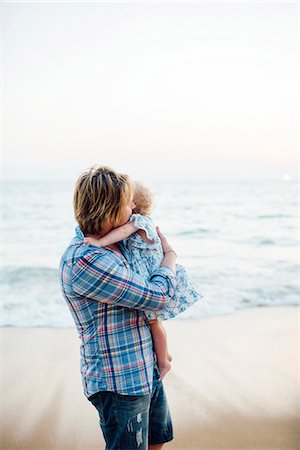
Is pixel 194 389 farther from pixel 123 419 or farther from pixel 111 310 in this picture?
pixel 111 310

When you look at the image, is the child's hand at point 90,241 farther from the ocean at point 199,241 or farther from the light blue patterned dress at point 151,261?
the ocean at point 199,241

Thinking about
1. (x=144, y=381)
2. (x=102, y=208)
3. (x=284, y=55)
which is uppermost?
(x=284, y=55)

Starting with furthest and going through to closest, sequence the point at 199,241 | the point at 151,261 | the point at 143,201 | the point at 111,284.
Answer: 1. the point at 199,241
2. the point at 143,201
3. the point at 151,261
4. the point at 111,284

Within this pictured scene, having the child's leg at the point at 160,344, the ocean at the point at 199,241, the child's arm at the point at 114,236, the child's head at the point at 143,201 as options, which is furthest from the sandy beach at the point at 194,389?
the child's arm at the point at 114,236

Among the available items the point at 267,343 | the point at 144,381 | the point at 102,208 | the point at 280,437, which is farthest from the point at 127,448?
the point at 267,343

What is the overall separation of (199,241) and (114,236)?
868cm

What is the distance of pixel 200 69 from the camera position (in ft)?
23.1

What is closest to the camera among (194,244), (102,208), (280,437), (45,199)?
(102,208)

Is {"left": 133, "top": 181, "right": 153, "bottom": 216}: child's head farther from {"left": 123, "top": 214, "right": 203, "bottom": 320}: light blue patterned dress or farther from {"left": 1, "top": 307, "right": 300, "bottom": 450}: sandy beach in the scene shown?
{"left": 1, "top": 307, "right": 300, "bottom": 450}: sandy beach

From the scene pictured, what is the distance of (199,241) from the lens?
10016mm

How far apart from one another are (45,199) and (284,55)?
11484mm

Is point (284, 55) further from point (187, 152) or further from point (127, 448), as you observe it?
point (187, 152)

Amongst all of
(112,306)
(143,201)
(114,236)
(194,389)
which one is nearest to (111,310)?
(112,306)

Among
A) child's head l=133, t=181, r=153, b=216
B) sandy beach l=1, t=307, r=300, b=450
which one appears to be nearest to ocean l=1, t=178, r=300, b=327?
sandy beach l=1, t=307, r=300, b=450
